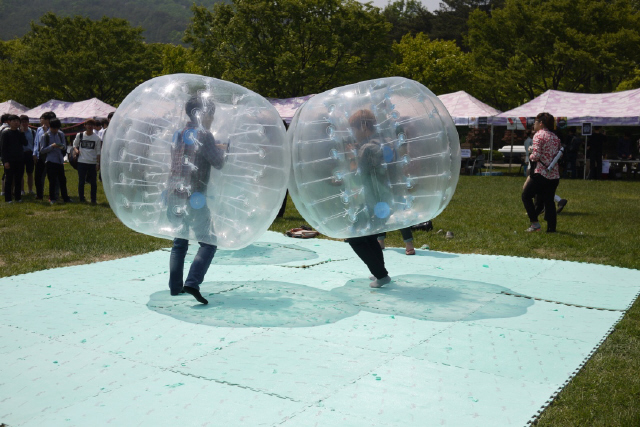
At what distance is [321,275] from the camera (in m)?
7.29

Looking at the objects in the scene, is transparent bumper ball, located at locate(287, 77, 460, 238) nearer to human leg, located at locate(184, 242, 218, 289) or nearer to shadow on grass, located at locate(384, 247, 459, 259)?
human leg, located at locate(184, 242, 218, 289)

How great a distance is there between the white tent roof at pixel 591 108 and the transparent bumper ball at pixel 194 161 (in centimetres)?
2114

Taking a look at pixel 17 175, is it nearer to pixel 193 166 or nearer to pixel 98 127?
pixel 98 127

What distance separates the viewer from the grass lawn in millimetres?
3994

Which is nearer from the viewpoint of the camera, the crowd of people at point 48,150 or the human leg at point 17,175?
the crowd of people at point 48,150

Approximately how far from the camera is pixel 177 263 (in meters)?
6.05

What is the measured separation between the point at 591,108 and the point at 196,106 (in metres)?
22.7

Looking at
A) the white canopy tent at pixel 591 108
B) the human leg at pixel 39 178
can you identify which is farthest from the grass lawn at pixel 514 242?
the white canopy tent at pixel 591 108

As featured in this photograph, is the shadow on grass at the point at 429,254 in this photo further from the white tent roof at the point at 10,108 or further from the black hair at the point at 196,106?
the white tent roof at the point at 10,108

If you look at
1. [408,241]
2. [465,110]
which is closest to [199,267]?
[408,241]

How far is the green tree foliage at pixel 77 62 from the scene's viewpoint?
129 ft

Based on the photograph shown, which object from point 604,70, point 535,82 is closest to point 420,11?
point 535,82

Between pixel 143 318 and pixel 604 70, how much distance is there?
1218 inches

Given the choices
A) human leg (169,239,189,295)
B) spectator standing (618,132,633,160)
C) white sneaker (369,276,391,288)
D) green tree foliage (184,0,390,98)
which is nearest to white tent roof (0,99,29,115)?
green tree foliage (184,0,390,98)
